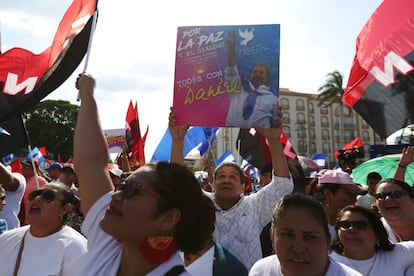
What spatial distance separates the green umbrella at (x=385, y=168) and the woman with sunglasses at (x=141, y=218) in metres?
3.71

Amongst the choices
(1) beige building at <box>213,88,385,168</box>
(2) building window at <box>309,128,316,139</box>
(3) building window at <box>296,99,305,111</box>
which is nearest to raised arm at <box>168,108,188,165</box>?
(1) beige building at <box>213,88,385,168</box>

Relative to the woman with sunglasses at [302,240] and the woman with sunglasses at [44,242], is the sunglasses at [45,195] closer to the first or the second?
the woman with sunglasses at [44,242]

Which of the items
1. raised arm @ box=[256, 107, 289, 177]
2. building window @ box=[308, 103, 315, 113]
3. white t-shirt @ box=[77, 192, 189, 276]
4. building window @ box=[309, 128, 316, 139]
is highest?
building window @ box=[308, 103, 315, 113]

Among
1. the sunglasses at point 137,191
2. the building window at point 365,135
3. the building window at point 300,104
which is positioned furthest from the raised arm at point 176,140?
the building window at point 365,135

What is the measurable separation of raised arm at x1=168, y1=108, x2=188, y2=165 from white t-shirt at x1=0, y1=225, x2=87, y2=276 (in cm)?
94

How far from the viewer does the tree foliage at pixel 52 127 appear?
152ft

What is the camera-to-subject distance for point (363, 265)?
2637mm

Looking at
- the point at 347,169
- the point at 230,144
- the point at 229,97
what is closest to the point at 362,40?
the point at 229,97

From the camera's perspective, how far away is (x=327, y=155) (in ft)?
270

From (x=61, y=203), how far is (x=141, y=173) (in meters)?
1.65

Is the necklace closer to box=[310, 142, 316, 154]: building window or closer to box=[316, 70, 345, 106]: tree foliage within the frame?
box=[316, 70, 345, 106]: tree foliage

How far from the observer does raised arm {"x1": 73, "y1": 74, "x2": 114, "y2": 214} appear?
192cm

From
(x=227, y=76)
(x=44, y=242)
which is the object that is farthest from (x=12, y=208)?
(x=227, y=76)

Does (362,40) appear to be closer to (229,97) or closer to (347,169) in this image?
(229,97)
